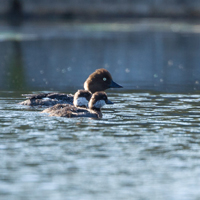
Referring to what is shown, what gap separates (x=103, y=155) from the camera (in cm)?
630

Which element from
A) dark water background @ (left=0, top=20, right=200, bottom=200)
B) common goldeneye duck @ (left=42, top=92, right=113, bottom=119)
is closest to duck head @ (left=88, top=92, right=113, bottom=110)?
common goldeneye duck @ (left=42, top=92, right=113, bottom=119)

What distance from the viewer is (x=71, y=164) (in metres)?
5.97

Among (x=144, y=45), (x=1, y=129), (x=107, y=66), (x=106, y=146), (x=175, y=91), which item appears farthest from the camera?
(x=144, y=45)

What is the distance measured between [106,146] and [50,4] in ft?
115

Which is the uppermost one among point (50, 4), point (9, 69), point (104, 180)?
point (50, 4)

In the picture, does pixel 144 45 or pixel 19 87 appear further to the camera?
pixel 144 45

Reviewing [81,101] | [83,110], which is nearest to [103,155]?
[83,110]

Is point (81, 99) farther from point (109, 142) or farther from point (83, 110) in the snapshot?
point (109, 142)

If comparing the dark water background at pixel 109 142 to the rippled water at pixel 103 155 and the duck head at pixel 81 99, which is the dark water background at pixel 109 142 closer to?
the rippled water at pixel 103 155

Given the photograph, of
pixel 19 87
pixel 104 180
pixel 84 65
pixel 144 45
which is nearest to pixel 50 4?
pixel 144 45

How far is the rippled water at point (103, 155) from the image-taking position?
17.2 ft

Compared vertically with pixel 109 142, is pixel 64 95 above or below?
above

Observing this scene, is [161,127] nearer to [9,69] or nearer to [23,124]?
[23,124]

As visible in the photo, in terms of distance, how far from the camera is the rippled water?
5.23 m
